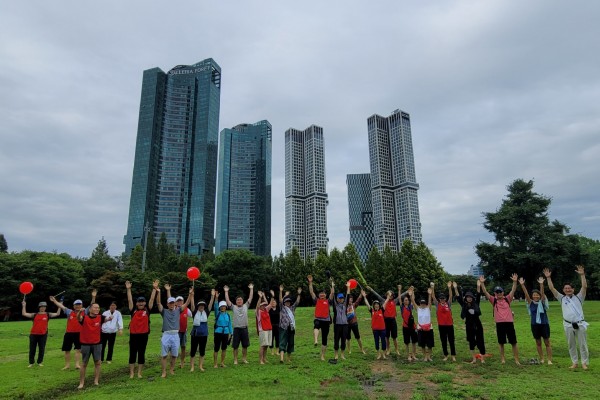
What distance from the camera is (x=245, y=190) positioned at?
17975cm

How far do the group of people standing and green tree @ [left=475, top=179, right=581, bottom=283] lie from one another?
31.9 m

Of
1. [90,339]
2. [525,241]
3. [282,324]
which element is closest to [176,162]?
[525,241]

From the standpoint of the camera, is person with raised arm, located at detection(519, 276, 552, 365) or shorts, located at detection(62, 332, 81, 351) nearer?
person with raised arm, located at detection(519, 276, 552, 365)

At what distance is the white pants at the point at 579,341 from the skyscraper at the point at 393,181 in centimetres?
14845

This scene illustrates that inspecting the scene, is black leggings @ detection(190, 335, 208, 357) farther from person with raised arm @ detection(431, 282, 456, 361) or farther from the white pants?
the white pants

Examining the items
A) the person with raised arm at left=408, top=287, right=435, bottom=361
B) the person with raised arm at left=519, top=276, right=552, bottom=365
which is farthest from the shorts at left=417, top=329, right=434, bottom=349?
the person with raised arm at left=519, top=276, right=552, bottom=365

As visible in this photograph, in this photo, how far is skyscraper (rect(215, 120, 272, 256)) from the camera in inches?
6841

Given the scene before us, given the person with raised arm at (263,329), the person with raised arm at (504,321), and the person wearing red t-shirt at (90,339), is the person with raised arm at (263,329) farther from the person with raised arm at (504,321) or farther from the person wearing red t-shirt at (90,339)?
the person with raised arm at (504,321)

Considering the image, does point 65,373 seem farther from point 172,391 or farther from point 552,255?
point 552,255

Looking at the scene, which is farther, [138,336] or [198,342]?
[198,342]

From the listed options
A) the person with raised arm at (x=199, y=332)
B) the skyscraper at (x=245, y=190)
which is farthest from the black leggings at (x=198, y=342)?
the skyscraper at (x=245, y=190)

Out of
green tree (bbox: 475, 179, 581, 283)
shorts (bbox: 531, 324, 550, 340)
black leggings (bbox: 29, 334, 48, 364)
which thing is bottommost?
black leggings (bbox: 29, 334, 48, 364)

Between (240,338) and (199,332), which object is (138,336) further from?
(240,338)

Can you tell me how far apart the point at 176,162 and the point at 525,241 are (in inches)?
5172
